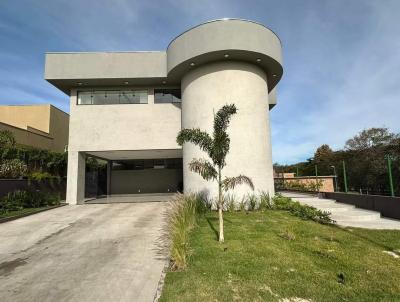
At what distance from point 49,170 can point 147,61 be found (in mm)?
12064

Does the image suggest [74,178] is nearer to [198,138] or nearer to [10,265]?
[10,265]

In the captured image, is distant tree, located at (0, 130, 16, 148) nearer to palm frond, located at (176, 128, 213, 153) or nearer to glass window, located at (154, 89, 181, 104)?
glass window, located at (154, 89, 181, 104)

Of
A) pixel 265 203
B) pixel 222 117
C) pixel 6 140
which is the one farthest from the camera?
pixel 6 140

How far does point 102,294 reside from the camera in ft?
16.8

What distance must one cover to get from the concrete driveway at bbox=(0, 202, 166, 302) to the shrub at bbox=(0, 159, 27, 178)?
242 inches

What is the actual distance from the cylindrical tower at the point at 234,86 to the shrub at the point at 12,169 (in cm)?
1097

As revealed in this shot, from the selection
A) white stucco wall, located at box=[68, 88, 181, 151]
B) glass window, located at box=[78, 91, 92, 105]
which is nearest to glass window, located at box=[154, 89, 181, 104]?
white stucco wall, located at box=[68, 88, 181, 151]

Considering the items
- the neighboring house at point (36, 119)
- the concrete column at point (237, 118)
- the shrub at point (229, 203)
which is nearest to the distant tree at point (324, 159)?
the concrete column at point (237, 118)

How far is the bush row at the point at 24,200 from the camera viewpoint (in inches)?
567

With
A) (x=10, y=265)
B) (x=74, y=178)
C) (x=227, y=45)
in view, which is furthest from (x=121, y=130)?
(x=10, y=265)

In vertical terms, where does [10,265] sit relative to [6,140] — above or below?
below

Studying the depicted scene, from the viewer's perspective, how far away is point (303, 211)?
40.4ft

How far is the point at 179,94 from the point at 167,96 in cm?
82

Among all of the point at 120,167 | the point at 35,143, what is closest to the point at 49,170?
the point at 120,167
